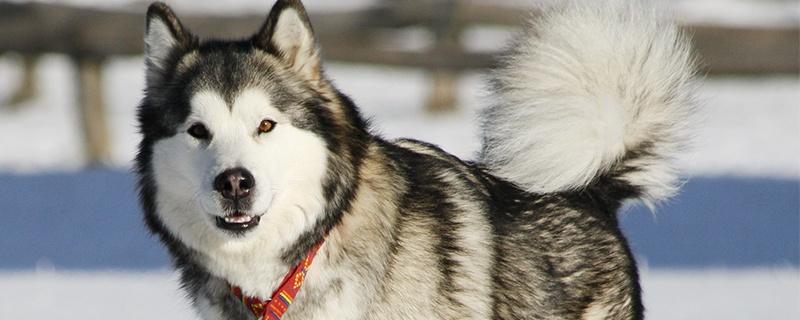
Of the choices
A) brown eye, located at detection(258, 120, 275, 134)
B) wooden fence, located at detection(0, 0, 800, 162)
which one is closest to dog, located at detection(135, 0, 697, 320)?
brown eye, located at detection(258, 120, 275, 134)

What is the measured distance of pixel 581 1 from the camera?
4234 mm

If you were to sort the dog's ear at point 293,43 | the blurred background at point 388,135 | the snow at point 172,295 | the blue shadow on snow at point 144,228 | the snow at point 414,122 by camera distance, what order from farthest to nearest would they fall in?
the snow at point 414,122 → the blue shadow on snow at point 144,228 → the blurred background at point 388,135 → the snow at point 172,295 → the dog's ear at point 293,43

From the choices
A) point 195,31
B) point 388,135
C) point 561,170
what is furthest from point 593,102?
point 388,135

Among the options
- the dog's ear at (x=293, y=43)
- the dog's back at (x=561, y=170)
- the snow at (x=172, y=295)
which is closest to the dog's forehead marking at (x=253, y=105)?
the dog's ear at (x=293, y=43)

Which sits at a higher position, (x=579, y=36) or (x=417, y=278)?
(x=579, y=36)

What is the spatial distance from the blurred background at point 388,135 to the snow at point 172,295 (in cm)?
2

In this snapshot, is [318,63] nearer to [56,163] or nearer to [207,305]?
[207,305]

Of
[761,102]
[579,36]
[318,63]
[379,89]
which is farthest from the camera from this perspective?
[379,89]

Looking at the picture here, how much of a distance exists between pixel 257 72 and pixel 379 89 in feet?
48.6

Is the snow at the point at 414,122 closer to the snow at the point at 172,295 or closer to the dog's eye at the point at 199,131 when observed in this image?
the snow at the point at 172,295

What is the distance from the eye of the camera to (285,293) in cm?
351

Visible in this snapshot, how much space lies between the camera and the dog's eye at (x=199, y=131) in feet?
11.4

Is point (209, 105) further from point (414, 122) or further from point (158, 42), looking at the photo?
point (414, 122)

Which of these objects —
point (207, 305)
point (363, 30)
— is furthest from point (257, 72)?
point (363, 30)
